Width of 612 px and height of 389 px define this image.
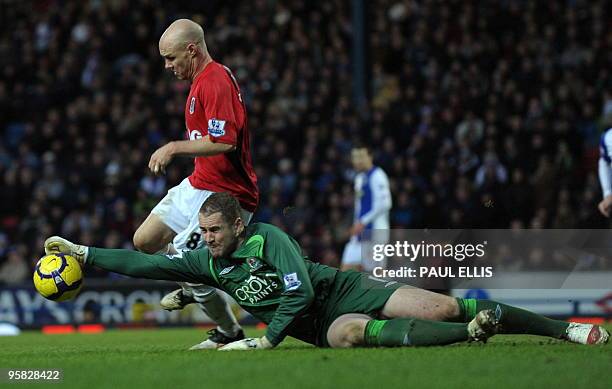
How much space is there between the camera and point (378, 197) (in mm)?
13656

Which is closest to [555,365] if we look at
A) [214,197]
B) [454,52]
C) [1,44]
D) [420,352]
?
[420,352]

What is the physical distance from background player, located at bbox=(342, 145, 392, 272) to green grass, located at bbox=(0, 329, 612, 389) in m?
6.31

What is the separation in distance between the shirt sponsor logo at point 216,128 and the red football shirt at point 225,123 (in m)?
0.02

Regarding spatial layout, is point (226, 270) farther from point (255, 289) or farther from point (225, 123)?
point (225, 123)

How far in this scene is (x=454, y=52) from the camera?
18406 millimetres

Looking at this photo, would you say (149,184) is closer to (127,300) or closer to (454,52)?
(127,300)

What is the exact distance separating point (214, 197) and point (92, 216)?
1080cm

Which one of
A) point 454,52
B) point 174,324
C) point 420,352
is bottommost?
point 174,324

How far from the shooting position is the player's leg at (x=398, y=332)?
6.78 m

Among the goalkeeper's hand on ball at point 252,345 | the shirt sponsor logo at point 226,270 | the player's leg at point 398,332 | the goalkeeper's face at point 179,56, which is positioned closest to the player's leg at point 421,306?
the player's leg at point 398,332

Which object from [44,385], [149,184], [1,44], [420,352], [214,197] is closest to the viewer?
[44,385]

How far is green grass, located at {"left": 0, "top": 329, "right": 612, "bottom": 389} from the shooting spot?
548 cm

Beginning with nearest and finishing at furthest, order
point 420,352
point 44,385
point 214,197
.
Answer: point 44,385, point 420,352, point 214,197

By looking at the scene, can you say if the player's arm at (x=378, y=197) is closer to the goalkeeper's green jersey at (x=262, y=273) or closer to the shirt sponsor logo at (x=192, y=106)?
the shirt sponsor logo at (x=192, y=106)
